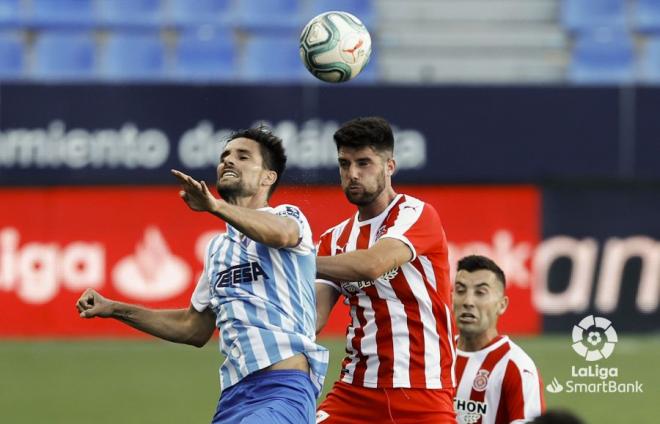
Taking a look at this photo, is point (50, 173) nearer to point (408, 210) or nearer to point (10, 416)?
point (10, 416)

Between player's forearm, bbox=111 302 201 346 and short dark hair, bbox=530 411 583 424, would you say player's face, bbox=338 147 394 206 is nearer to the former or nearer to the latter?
player's forearm, bbox=111 302 201 346

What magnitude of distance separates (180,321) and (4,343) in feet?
34.0

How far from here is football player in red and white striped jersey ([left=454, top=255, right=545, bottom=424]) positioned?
254 inches

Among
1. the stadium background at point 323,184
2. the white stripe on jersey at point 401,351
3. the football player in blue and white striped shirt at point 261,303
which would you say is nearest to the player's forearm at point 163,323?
the football player in blue and white striped shirt at point 261,303

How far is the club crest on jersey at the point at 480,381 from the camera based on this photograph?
6.62m

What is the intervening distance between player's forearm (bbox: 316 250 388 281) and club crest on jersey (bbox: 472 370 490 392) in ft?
2.93

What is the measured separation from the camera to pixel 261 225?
18.3 ft

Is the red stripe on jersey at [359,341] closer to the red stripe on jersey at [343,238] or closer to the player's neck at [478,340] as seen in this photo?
the red stripe on jersey at [343,238]

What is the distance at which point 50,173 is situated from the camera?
1609cm

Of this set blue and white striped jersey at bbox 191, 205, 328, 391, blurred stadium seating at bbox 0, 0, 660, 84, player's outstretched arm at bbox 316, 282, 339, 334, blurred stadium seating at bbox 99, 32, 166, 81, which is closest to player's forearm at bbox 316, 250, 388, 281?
blue and white striped jersey at bbox 191, 205, 328, 391

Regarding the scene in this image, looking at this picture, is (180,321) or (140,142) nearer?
(180,321)

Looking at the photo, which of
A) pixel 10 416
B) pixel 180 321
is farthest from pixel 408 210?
pixel 10 416

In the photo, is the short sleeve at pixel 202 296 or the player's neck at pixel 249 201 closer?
the player's neck at pixel 249 201

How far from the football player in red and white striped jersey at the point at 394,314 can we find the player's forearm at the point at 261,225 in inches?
24.8
